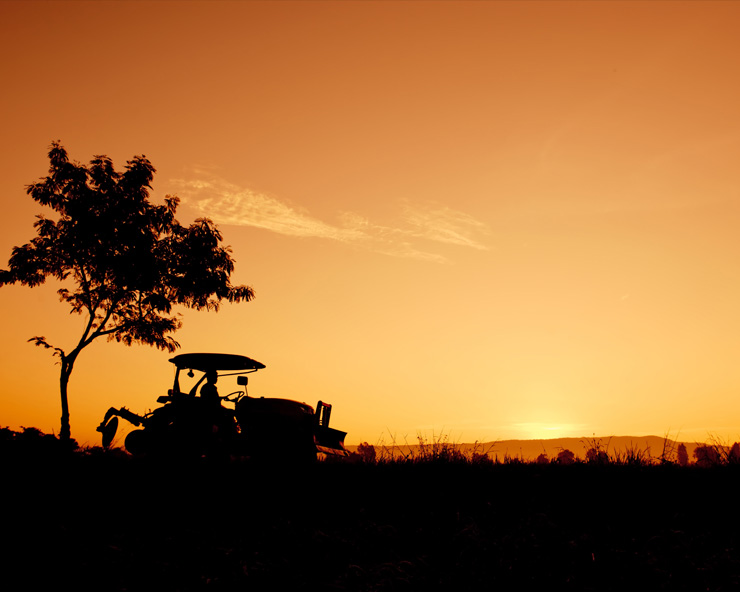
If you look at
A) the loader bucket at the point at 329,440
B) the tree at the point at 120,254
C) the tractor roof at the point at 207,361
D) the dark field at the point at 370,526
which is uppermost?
the tree at the point at 120,254

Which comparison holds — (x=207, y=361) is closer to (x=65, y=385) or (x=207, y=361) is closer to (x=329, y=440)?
(x=329, y=440)

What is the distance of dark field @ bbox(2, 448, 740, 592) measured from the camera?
5848mm

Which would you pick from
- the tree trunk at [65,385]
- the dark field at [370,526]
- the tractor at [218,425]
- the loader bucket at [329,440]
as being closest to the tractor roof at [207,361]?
the tractor at [218,425]

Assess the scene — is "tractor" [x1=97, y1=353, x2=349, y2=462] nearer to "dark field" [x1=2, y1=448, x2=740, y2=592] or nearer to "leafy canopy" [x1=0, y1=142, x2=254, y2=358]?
"dark field" [x1=2, y1=448, x2=740, y2=592]

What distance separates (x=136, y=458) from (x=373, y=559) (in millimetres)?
7312

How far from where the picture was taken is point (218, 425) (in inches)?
557

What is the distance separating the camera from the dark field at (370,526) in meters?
5.85

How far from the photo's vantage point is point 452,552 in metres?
6.64

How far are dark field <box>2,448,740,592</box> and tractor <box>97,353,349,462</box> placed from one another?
2.68 m

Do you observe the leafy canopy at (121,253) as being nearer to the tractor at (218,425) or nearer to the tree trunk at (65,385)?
the tree trunk at (65,385)

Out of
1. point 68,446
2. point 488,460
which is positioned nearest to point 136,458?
point 68,446

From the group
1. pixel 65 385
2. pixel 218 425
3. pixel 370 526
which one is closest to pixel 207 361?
pixel 218 425

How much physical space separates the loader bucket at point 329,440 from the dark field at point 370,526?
4.69 meters

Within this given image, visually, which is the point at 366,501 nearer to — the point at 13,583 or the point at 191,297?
the point at 13,583
